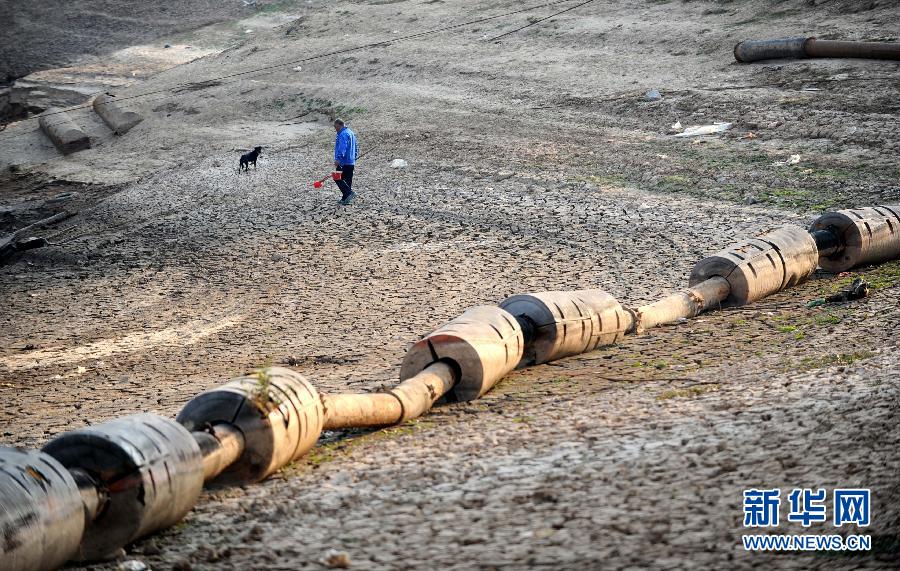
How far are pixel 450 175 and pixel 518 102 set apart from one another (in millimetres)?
3906

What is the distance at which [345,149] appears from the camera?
1404cm

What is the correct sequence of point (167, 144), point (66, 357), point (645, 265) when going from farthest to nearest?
point (167, 144), point (645, 265), point (66, 357)

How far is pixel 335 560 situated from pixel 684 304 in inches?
191

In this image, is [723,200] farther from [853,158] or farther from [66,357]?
[66,357]

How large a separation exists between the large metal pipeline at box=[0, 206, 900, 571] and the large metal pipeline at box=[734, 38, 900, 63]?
8.46 metres

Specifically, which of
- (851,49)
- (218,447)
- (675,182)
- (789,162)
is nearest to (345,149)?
(675,182)

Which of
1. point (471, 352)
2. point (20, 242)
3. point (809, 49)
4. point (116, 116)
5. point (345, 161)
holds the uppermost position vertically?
point (809, 49)

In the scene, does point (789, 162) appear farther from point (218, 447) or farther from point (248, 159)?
Result: point (218, 447)

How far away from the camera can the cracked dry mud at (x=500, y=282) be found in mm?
4785

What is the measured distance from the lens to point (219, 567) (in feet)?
14.7

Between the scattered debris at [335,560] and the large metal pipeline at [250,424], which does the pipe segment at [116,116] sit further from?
the scattered debris at [335,560]

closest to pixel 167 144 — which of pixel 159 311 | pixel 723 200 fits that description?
pixel 159 311

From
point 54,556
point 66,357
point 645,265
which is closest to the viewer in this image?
point 54,556

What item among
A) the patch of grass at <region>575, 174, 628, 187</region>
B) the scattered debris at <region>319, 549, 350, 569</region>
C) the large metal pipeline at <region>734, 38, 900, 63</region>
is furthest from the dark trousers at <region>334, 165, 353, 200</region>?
the scattered debris at <region>319, 549, 350, 569</region>
